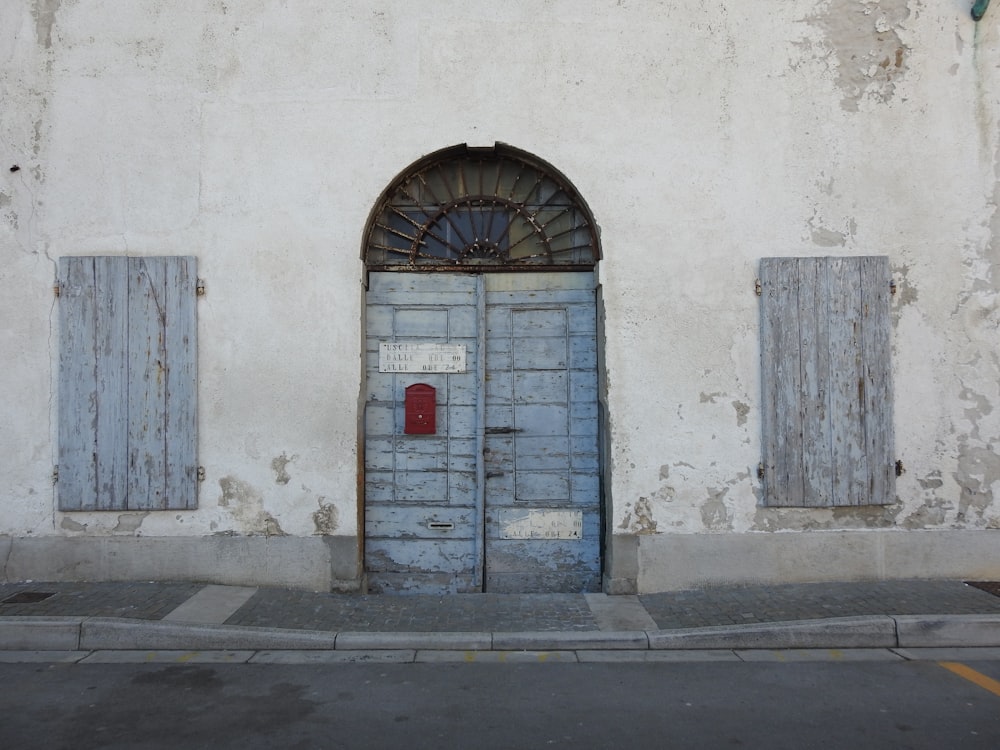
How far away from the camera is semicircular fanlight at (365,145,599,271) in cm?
662

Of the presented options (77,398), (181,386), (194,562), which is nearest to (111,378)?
(77,398)

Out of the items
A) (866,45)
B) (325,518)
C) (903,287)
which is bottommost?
(325,518)

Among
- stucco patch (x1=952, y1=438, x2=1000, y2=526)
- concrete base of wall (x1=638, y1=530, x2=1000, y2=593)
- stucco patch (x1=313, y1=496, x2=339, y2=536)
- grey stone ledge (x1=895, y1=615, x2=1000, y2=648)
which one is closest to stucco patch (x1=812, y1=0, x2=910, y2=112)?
stucco patch (x1=952, y1=438, x2=1000, y2=526)

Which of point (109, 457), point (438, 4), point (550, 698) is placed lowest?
point (550, 698)

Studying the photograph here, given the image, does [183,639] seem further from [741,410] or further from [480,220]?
[741,410]

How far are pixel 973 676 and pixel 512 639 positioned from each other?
116 inches

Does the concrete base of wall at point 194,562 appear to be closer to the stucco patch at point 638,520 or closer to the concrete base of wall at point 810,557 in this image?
the stucco patch at point 638,520

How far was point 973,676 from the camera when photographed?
464cm

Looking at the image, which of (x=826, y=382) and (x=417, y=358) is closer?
(x=826, y=382)

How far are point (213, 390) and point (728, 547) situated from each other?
15.0 ft

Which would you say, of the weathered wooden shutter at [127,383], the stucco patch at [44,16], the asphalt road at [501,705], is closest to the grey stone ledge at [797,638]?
the asphalt road at [501,705]

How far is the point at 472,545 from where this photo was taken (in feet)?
21.3

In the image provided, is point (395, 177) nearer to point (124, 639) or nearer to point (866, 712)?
point (124, 639)

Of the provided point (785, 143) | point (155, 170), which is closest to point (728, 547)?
point (785, 143)
